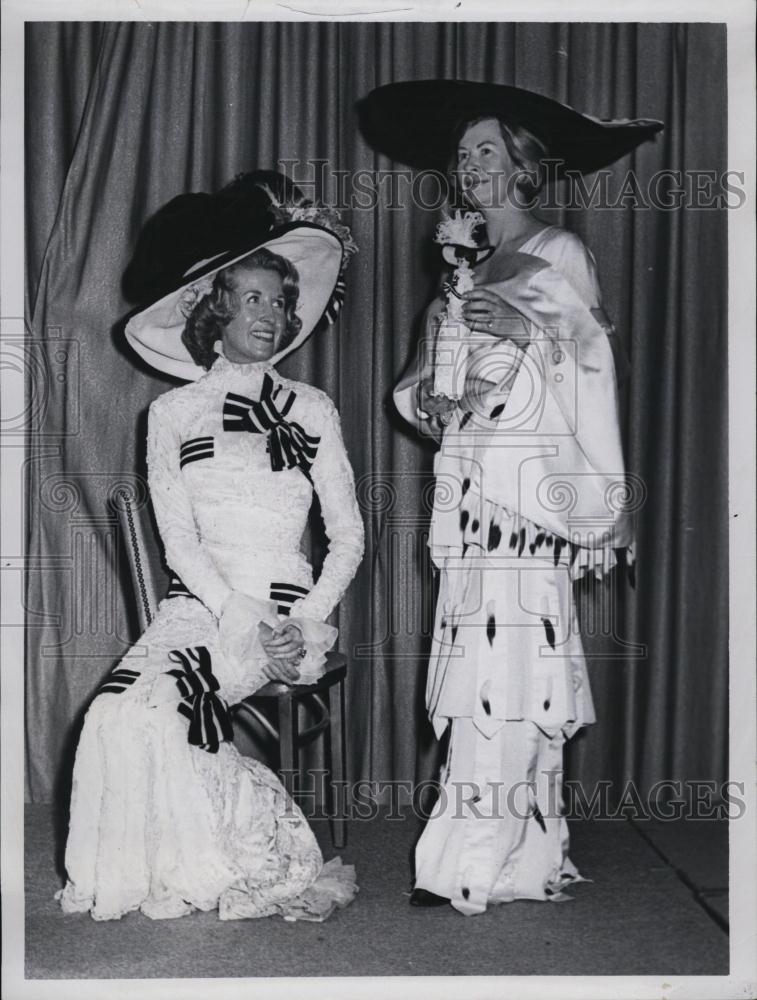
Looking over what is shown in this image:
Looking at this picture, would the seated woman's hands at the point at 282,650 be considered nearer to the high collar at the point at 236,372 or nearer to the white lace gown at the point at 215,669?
the white lace gown at the point at 215,669

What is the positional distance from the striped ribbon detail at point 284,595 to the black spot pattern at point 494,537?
0.40 m

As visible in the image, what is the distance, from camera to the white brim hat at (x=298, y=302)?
7.98ft

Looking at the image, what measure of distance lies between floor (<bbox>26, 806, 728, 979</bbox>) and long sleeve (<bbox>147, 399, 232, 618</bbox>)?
0.63m

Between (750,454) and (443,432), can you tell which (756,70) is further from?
(443,432)

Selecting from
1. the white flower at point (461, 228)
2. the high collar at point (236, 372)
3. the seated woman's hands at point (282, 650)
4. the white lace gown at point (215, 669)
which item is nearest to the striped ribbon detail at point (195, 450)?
the white lace gown at point (215, 669)

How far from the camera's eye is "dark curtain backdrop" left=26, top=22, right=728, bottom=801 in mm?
2529

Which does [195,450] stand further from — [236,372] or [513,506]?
[513,506]

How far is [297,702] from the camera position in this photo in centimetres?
242

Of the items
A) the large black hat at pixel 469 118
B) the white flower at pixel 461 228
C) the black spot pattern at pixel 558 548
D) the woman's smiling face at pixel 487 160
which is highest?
the large black hat at pixel 469 118

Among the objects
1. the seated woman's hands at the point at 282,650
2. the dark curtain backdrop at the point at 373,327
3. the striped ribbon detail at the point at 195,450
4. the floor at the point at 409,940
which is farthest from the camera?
the dark curtain backdrop at the point at 373,327

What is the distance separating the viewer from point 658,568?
8.74ft

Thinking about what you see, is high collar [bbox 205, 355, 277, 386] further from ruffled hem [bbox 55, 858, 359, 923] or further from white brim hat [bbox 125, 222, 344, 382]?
ruffled hem [bbox 55, 858, 359, 923]

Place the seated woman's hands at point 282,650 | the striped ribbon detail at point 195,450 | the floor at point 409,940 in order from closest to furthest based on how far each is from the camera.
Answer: the floor at point 409,940, the seated woman's hands at point 282,650, the striped ribbon detail at point 195,450

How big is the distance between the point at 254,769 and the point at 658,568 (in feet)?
3.34
